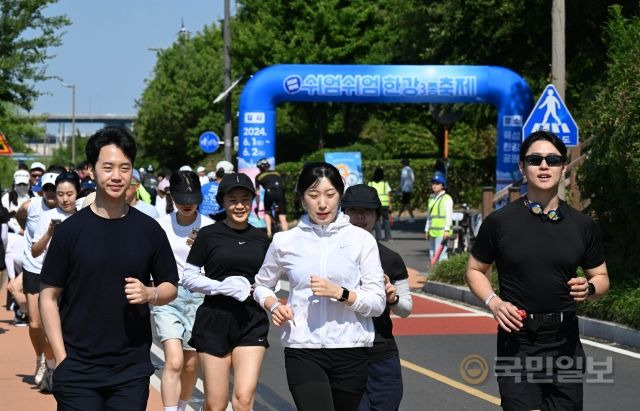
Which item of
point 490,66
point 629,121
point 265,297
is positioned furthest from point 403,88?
point 265,297

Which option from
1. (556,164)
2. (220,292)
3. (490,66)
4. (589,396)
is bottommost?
(589,396)

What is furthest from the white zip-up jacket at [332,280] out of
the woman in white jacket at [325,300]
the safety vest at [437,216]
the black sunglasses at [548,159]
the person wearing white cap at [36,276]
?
the safety vest at [437,216]

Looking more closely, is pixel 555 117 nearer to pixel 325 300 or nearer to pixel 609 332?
pixel 609 332

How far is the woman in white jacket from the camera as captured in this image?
579 cm

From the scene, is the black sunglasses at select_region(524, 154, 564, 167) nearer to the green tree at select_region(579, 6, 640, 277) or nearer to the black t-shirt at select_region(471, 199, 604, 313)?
the black t-shirt at select_region(471, 199, 604, 313)

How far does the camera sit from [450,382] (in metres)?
10.5

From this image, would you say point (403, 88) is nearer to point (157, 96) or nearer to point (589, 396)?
point (589, 396)

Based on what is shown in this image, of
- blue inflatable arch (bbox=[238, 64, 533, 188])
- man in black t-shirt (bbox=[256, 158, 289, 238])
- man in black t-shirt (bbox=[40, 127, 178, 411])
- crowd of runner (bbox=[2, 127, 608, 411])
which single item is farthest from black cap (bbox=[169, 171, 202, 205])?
blue inflatable arch (bbox=[238, 64, 533, 188])

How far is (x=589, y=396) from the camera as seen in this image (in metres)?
9.83

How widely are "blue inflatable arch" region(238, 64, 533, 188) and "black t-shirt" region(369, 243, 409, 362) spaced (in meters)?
21.3

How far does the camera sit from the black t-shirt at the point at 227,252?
733 cm

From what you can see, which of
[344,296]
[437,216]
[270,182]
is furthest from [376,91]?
[344,296]

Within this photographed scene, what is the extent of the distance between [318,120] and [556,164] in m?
44.5

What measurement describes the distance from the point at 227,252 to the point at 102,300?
6.79ft
